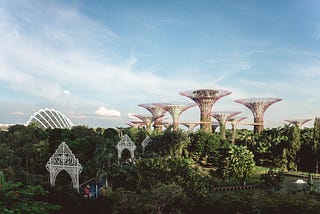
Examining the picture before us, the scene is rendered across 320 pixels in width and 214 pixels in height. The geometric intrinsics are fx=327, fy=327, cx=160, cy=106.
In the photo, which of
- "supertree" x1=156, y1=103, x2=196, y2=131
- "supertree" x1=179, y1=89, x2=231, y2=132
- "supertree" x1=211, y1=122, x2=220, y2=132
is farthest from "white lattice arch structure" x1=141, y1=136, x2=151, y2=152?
"supertree" x1=211, y1=122, x2=220, y2=132

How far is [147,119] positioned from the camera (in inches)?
2381

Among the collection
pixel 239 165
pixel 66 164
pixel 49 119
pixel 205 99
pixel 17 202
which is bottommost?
pixel 239 165

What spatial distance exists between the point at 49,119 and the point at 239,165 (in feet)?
157

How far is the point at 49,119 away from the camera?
62.4 metres

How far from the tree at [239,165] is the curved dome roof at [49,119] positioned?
128 ft

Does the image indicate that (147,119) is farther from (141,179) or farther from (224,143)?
(141,179)

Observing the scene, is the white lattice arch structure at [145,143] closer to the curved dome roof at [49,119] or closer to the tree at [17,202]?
the tree at [17,202]

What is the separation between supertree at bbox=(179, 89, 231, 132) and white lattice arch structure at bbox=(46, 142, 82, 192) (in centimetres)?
3295

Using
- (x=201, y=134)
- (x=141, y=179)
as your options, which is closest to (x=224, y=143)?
(x=201, y=134)

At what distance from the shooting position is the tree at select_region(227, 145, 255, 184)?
2262 cm

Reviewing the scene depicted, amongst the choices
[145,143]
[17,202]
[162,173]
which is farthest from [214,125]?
[17,202]

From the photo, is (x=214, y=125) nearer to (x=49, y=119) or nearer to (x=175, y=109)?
(x=175, y=109)

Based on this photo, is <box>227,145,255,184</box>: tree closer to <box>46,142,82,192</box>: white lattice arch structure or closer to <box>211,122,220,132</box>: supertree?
<box>46,142,82,192</box>: white lattice arch structure

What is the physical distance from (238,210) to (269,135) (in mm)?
24715
